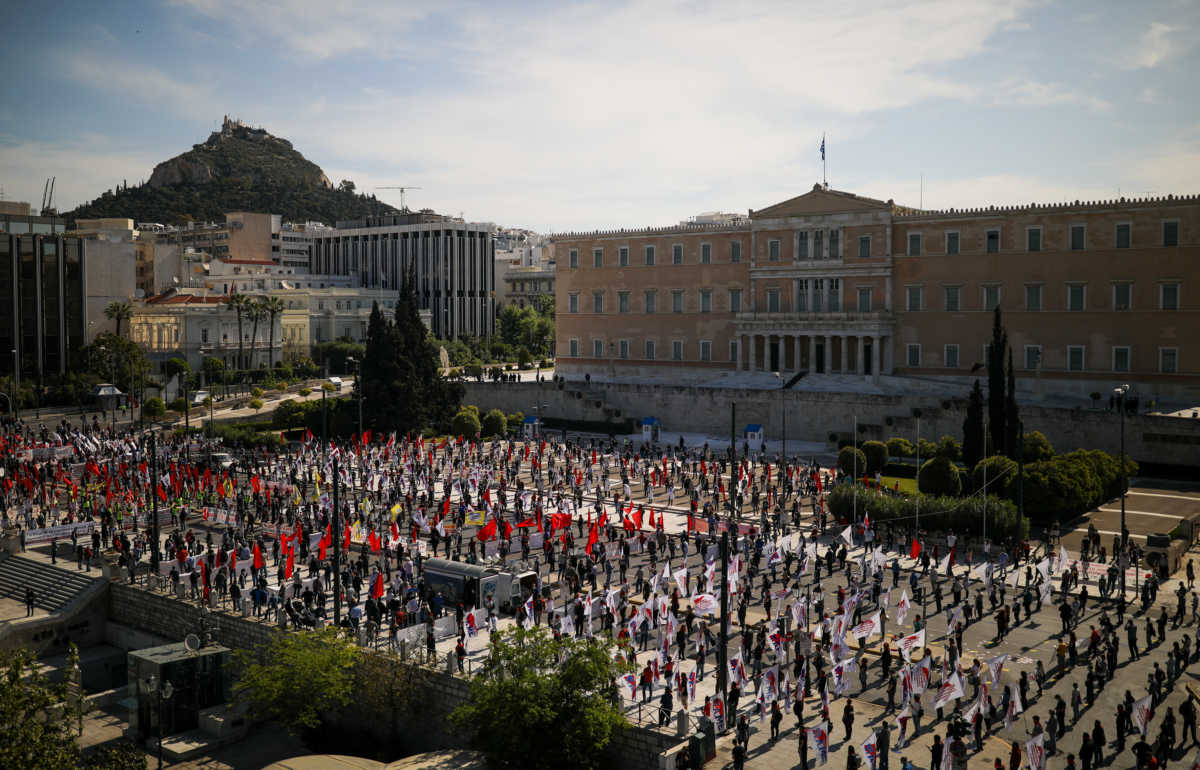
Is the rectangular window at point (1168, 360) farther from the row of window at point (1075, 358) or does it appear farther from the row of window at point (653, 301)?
the row of window at point (653, 301)

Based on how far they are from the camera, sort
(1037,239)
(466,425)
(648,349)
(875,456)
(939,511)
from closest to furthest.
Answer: (939,511), (875,456), (1037,239), (466,425), (648,349)

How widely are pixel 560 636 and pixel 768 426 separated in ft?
141

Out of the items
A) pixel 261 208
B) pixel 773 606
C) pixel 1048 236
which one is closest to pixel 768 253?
pixel 1048 236

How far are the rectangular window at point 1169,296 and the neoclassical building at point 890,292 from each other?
8 cm

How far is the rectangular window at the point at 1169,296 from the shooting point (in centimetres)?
5828

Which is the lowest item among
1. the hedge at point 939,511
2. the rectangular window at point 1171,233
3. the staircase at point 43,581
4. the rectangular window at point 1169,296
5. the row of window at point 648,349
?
the staircase at point 43,581

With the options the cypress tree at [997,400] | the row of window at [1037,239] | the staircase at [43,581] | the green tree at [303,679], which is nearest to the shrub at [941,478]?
the cypress tree at [997,400]

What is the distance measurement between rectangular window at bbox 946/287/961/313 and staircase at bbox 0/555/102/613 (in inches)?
1988

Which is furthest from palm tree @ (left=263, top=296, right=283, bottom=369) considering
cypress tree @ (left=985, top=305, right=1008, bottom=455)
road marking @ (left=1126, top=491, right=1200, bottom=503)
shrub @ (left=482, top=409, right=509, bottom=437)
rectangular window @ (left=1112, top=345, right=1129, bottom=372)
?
road marking @ (left=1126, top=491, right=1200, bottom=503)

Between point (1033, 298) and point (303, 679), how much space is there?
51234 millimetres

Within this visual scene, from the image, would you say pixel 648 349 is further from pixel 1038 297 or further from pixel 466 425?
pixel 1038 297

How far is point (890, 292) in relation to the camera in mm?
67688

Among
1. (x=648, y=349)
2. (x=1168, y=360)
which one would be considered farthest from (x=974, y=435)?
(x=648, y=349)

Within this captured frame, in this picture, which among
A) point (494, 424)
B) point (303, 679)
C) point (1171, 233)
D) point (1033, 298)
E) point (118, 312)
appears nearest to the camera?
point (303, 679)
